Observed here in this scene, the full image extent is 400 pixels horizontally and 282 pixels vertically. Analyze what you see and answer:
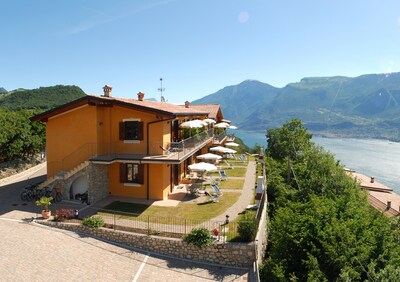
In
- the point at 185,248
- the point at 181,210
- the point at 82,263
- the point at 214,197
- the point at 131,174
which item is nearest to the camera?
the point at 82,263

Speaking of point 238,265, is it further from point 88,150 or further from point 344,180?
point 344,180

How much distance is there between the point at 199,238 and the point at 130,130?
10360 millimetres

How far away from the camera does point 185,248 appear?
14320 mm

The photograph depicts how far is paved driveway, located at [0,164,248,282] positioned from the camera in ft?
40.0

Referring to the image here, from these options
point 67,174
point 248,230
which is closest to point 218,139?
point 67,174

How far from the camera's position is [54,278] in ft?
38.8

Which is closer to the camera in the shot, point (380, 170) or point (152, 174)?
point (152, 174)

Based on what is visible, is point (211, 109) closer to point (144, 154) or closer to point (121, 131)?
point (121, 131)

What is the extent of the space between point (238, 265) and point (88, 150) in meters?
13.3

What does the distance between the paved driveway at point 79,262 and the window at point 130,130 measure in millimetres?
7794

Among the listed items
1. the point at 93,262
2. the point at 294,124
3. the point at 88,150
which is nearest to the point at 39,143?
the point at 88,150

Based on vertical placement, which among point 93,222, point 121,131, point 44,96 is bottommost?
point 93,222

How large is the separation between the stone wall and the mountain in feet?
224

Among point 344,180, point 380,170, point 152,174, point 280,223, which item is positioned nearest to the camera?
point 280,223
